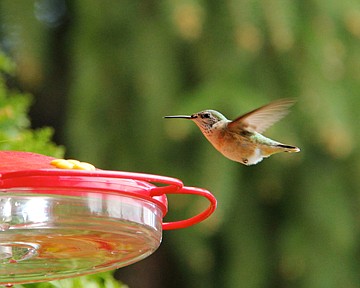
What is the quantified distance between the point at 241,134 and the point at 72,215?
42.7 inches

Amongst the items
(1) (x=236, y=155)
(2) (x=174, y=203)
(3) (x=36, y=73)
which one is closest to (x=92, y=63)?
(3) (x=36, y=73)

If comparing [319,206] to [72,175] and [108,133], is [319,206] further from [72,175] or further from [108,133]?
[72,175]

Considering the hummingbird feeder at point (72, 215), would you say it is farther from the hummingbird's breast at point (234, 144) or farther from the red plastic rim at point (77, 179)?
the hummingbird's breast at point (234, 144)

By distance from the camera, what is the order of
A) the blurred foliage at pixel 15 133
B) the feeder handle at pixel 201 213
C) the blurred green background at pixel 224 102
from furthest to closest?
the blurred green background at pixel 224 102 < the blurred foliage at pixel 15 133 < the feeder handle at pixel 201 213

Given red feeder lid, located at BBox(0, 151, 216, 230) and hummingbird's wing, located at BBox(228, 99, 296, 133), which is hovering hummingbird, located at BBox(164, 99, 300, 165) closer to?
hummingbird's wing, located at BBox(228, 99, 296, 133)

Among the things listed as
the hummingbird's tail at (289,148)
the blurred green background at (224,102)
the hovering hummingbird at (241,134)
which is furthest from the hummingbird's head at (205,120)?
the blurred green background at (224,102)

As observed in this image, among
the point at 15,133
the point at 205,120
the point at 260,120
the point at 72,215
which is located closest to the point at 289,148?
the point at 260,120

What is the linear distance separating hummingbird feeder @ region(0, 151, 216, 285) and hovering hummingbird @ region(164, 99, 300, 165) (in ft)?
2.09

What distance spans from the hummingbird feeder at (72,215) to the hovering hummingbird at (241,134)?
0.64m

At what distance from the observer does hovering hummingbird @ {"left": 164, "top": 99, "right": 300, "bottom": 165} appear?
2.67m

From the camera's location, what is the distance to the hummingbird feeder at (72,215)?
1708 mm

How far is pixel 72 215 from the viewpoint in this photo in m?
1.78

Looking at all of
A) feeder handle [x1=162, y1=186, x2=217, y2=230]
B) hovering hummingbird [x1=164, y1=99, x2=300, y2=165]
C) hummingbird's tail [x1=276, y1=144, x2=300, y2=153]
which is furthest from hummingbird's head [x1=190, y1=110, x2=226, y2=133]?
feeder handle [x1=162, y1=186, x2=217, y2=230]

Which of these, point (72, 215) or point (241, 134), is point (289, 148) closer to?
point (241, 134)
